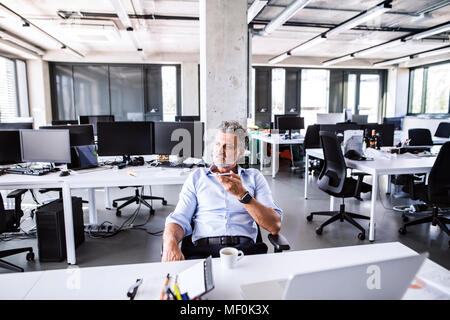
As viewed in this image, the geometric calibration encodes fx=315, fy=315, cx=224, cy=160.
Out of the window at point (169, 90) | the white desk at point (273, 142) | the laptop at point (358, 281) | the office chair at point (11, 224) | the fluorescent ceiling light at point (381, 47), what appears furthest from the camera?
the window at point (169, 90)

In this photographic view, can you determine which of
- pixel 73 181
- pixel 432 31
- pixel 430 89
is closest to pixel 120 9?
pixel 73 181

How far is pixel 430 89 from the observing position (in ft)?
33.0

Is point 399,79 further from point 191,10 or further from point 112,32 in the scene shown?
point 112,32

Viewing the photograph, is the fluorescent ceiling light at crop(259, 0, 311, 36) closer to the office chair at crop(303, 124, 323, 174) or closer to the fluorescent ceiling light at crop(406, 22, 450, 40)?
the office chair at crop(303, 124, 323, 174)

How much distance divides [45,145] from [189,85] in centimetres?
676

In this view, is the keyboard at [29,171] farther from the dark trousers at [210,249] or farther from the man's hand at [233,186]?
the man's hand at [233,186]

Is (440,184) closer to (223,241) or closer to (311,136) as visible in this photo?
(223,241)

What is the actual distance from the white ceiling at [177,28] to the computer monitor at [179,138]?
3.01 metres

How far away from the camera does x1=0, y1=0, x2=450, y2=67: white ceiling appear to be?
18.2 ft

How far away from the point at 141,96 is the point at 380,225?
7873 millimetres

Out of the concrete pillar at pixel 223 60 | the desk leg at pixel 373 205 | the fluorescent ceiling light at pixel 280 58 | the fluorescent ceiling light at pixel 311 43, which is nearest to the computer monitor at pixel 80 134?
the concrete pillar at pixel 223 60

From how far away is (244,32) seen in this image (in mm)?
3521

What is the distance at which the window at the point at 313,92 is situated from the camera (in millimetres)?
10636
